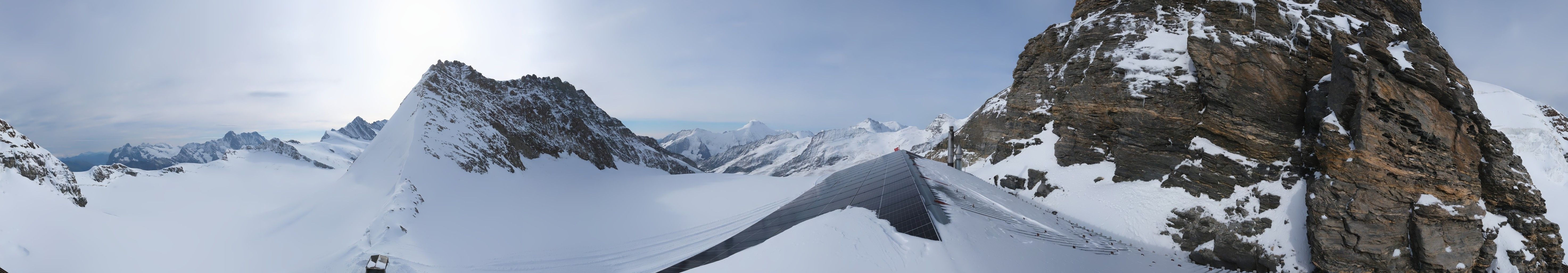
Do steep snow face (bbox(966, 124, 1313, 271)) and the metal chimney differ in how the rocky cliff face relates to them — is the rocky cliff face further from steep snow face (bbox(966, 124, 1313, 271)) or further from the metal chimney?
the metal chimney

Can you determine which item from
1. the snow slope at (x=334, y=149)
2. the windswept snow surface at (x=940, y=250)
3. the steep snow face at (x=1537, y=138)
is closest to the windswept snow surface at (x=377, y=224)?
the windswept snow surface at (x=940, y=250)

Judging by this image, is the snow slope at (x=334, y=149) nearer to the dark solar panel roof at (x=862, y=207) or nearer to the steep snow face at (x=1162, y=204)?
the dark solar panel roof at (x=862, y=207)

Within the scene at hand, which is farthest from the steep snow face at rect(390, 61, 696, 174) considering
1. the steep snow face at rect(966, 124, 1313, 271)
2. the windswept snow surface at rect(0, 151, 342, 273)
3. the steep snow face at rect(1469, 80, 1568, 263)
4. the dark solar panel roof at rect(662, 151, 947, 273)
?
the steep snow face at rect(1469, 80, 1568, 263)

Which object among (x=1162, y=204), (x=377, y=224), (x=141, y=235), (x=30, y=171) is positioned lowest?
(x=141, y=235)

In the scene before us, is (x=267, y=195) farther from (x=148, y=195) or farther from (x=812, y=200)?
(x=812, y=200)

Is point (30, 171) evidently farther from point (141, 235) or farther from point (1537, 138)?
point (1537, 138)

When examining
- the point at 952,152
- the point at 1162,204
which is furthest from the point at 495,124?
the point at 1162,204
